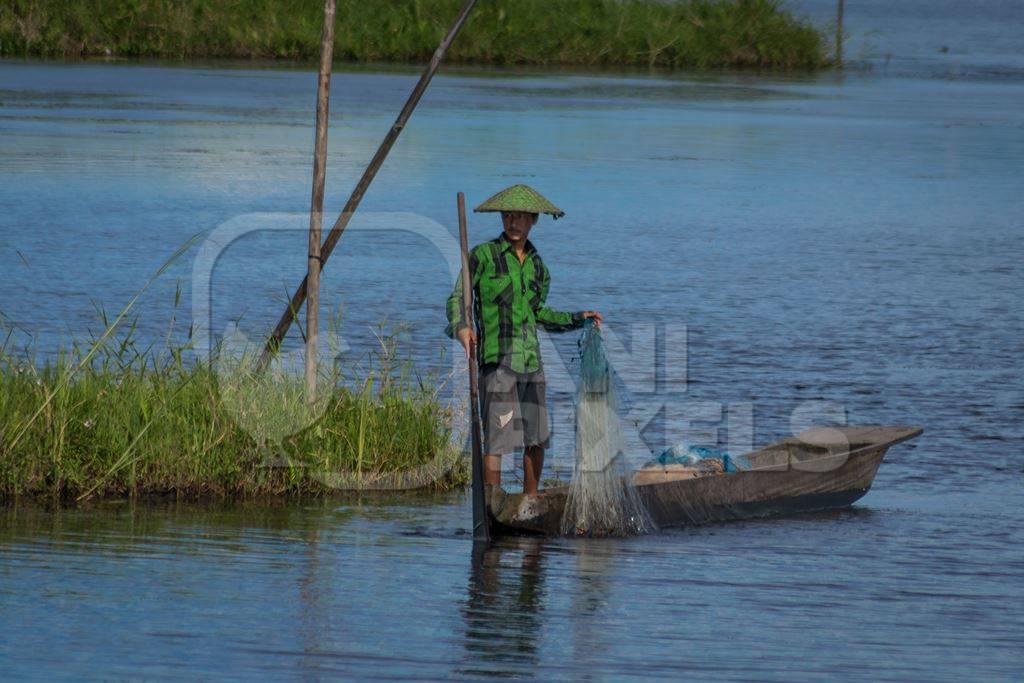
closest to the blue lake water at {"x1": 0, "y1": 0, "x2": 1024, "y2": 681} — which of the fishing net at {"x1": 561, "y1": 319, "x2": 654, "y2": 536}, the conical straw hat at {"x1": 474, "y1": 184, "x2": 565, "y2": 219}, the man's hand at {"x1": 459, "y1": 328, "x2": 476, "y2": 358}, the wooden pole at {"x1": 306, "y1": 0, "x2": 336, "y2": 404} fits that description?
the fishing net at {"x1": 561, "y1": 319, "x2": 654, "y2": 536}

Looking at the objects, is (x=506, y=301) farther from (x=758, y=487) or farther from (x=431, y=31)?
(x=431, y=31)

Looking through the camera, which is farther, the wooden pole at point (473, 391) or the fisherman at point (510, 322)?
the fisherman at point (510, 322)

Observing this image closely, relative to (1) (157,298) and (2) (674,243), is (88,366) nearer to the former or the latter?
(1) (157,298)

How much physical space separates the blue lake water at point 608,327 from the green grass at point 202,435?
0.24 metres

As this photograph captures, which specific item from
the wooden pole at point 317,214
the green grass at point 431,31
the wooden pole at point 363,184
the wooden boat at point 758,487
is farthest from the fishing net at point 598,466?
the green grass at point 431,31

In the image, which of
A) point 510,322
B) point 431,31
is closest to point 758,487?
point 510,322

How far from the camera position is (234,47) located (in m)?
42.5

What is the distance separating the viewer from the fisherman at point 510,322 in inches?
320

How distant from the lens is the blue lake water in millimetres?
6941

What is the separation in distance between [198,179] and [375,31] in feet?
66.3

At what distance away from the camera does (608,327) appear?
586 inches

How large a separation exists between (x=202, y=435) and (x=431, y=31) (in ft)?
113

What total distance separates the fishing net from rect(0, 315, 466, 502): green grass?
3.53 feet

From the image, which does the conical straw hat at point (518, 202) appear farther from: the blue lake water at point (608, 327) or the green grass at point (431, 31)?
the green grass at point (431, 31)
